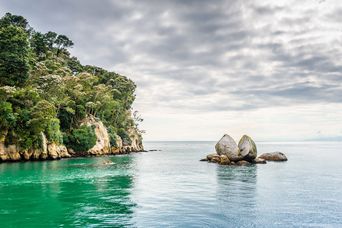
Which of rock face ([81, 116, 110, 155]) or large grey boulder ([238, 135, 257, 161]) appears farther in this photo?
rock face ([81, 116, 110, 155])

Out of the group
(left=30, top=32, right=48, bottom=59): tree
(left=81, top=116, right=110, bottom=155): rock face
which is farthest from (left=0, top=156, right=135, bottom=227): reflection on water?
(left=30, top=32, right=48, bottom=59): tree

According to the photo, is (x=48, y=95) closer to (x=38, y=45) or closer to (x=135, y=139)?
(x=38, y=45)

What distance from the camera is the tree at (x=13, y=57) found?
179ft

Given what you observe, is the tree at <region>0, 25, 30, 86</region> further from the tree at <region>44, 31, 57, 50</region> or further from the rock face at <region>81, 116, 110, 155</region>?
the tree at <region>44, 31, 57, 50</region>

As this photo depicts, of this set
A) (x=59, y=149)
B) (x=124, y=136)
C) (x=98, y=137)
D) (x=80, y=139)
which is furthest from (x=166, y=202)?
(x=124, y=136)

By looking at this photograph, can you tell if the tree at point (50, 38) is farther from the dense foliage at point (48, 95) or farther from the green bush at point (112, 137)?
the green bush at point (112, 137)

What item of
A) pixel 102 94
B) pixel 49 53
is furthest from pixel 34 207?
pixel 49 53

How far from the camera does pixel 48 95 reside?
63.2 meters

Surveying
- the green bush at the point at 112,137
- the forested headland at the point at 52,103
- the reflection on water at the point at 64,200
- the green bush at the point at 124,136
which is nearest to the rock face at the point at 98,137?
the forested headland at the point at 52,103

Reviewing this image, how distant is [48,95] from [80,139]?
1186cm

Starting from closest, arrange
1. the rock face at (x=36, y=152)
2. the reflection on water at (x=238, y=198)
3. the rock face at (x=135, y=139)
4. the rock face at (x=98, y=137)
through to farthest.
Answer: the reflection on water at (x=238, y=198) < the rock face at (x=36, y=152) < the rock face at (x=98, y=137) < the rock face at (x=135, y=139)

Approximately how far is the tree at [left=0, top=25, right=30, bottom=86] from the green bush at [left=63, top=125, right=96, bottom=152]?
16923 mm

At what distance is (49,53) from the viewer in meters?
89.8

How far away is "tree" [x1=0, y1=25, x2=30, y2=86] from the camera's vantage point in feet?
179
